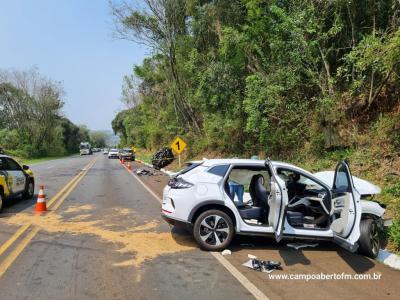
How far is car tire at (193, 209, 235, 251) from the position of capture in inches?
289

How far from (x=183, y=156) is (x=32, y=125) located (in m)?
59.8

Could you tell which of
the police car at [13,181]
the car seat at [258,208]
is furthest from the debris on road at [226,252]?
the police car at [13,181]

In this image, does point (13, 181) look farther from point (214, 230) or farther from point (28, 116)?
point (28, 116)

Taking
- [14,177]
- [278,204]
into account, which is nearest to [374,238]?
[278,204]

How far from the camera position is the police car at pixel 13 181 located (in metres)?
11.4

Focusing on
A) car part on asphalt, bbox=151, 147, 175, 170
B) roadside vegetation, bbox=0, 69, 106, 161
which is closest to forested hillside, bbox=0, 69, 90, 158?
roadside vegetation, bbox=0, 69, 106, 161

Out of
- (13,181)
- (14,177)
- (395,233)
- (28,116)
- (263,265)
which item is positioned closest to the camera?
(263,265)

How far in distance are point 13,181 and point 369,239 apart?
963cm

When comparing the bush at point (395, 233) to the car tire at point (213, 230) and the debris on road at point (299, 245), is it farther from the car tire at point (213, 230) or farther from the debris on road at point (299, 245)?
the car tire at point (213, 230)

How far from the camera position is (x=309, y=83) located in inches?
640

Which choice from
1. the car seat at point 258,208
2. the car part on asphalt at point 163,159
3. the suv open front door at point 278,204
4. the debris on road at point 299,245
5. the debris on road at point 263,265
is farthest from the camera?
the car part on asphalt at point 163,159

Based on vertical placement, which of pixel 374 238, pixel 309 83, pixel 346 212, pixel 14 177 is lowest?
pixel 374 238

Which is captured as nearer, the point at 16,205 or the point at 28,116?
the point at 16,205

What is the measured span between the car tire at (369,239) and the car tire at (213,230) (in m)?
2.14
